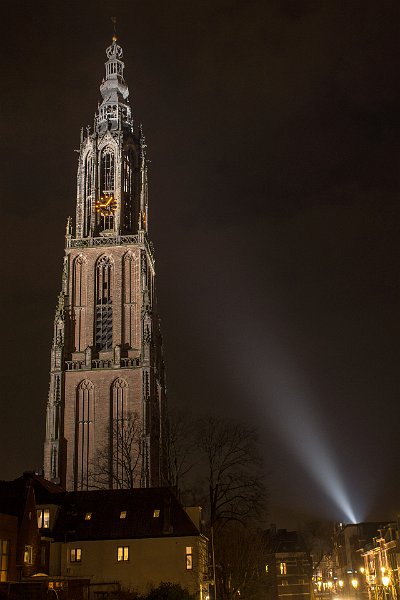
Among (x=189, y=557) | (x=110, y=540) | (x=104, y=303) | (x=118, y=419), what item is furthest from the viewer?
(x=104, y=303)

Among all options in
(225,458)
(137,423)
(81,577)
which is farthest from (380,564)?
(81,577)

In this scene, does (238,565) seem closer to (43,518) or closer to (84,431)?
(43,518)

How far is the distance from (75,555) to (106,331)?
159 ft

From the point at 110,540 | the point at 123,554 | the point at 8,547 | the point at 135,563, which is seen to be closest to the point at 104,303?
the point at 110,540

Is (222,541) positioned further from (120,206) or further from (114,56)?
(114,56)

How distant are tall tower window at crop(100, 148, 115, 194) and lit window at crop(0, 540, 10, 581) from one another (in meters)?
69.9

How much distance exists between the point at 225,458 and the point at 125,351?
125 ft

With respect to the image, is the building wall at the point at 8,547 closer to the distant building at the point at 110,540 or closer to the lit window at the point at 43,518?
the distant building at the point at 110,540

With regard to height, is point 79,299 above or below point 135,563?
above

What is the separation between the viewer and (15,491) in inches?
1907

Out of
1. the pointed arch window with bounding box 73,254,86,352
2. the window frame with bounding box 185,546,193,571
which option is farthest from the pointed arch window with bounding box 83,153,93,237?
the window frame with bounding box 185,546,193,571

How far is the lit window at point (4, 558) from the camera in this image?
39.8m

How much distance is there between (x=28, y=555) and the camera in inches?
1672

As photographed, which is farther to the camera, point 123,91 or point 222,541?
point 123,91
